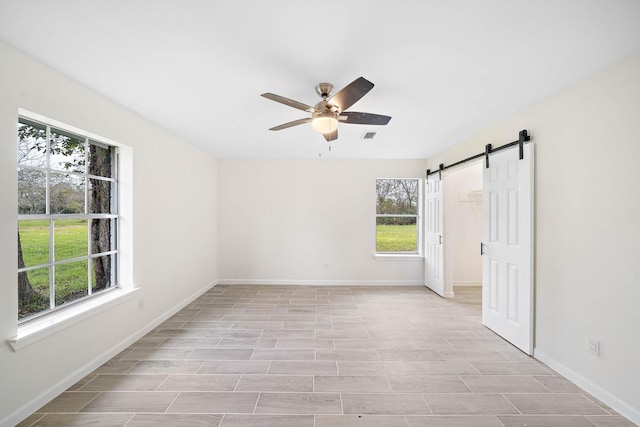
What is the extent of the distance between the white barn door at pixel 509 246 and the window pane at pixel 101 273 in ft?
14.3

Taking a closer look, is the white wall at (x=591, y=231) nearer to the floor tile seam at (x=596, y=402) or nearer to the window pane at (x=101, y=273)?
the floor tile seam at (x=596, y=402)

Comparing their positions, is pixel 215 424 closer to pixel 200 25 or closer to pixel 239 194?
pixel 200 25

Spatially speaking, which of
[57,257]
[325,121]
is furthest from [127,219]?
[325,121]

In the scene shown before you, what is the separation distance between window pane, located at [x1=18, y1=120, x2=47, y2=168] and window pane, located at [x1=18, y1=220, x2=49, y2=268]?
0.47 m

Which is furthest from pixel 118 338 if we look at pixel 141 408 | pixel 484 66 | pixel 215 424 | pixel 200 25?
pixel 484 66

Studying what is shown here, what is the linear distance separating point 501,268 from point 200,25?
3.63 metres

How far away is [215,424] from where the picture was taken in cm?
186

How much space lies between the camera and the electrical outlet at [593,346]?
2.14 meters

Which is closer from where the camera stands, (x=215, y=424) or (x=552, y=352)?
(x=215, y=424)

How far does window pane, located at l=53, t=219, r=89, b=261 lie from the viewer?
7.74 ft

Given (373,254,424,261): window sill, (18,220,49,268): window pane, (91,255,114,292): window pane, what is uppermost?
(18,220,49,268): window pane

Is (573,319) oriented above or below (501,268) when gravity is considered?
below

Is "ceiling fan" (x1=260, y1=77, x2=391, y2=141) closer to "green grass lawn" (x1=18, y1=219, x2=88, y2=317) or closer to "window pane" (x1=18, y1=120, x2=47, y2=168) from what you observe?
"window pane" (x1=18, y1=120, x2=47, y2=168)

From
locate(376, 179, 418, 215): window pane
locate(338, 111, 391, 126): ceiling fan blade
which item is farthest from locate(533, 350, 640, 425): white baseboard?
locate(376, 179, 418, 215): window pane
